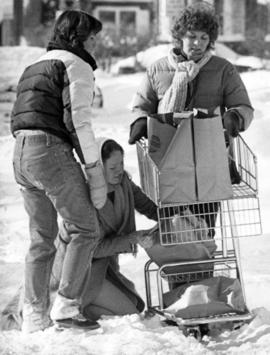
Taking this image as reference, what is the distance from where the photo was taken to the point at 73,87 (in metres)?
4.54

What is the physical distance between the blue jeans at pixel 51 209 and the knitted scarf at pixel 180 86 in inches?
25.5

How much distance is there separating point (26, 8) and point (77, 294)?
139ft

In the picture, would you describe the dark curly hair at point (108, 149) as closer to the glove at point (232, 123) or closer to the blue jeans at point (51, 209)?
the blue jeans at point (51, 209)

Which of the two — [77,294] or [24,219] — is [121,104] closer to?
[24,219]

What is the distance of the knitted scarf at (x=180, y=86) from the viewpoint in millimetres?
4906

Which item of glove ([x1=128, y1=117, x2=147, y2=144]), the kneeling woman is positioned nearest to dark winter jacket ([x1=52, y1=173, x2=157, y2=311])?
the kneeling woman

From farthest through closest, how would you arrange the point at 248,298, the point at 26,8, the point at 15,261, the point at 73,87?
the point at 26,8, the point at 15,261, the point at 248,298, the point at 73,87

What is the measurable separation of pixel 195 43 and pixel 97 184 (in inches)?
39.6

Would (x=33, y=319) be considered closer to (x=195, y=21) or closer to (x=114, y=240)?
(x=114, y=240)

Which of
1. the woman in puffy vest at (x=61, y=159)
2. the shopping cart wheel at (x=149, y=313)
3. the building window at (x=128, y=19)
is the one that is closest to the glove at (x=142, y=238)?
the woman in puffy vest at (x=61, y=159)

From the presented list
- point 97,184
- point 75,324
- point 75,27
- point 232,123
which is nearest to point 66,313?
point 75,324

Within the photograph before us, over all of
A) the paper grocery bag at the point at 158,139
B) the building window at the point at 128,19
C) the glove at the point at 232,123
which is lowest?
the building window at the point at 128,19

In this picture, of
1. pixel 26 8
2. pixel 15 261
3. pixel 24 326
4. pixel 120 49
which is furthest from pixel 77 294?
pixel 26 8

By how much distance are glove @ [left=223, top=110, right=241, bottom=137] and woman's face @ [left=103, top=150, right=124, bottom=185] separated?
62 centimetres
